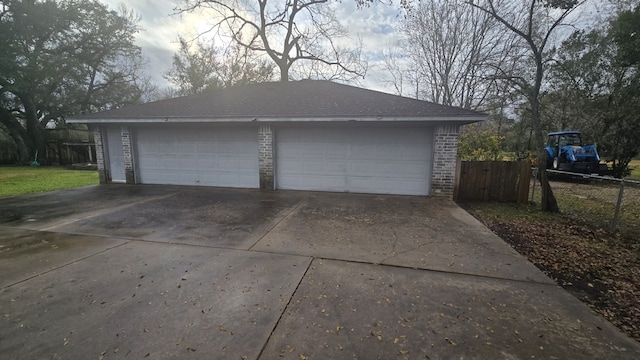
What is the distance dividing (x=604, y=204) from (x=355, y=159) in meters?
7.32

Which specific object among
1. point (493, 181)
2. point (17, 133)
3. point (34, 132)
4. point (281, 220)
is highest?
point (34, 132)

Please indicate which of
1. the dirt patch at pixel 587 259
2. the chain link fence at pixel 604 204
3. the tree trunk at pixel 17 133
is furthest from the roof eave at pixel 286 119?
the tree trunk at pixel 17 133

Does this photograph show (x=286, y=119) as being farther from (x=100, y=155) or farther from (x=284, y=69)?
(x=284, y=69)

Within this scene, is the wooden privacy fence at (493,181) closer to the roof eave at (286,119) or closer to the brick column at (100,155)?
the roof eave at (286,119)

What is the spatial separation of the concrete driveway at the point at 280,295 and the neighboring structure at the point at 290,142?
10.8 ft

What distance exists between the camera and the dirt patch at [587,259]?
8.85 feet

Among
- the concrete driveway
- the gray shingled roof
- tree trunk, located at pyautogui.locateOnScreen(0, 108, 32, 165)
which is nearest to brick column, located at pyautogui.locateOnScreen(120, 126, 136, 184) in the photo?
the gray shingled roof

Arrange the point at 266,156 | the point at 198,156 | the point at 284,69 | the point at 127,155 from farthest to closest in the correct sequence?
the point at 284,69 < the point at 127,155 < the point at 198,156 < the point at 266,156

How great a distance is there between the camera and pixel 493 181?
298 inches

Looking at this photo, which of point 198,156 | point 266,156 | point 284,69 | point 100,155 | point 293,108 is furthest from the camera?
point 284,69

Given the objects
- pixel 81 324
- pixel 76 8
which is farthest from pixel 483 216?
pixel 76 8

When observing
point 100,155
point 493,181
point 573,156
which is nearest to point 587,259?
point 493,181

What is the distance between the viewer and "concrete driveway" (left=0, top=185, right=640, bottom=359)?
2102 millimetres

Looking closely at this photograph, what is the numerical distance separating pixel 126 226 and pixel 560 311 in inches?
257
